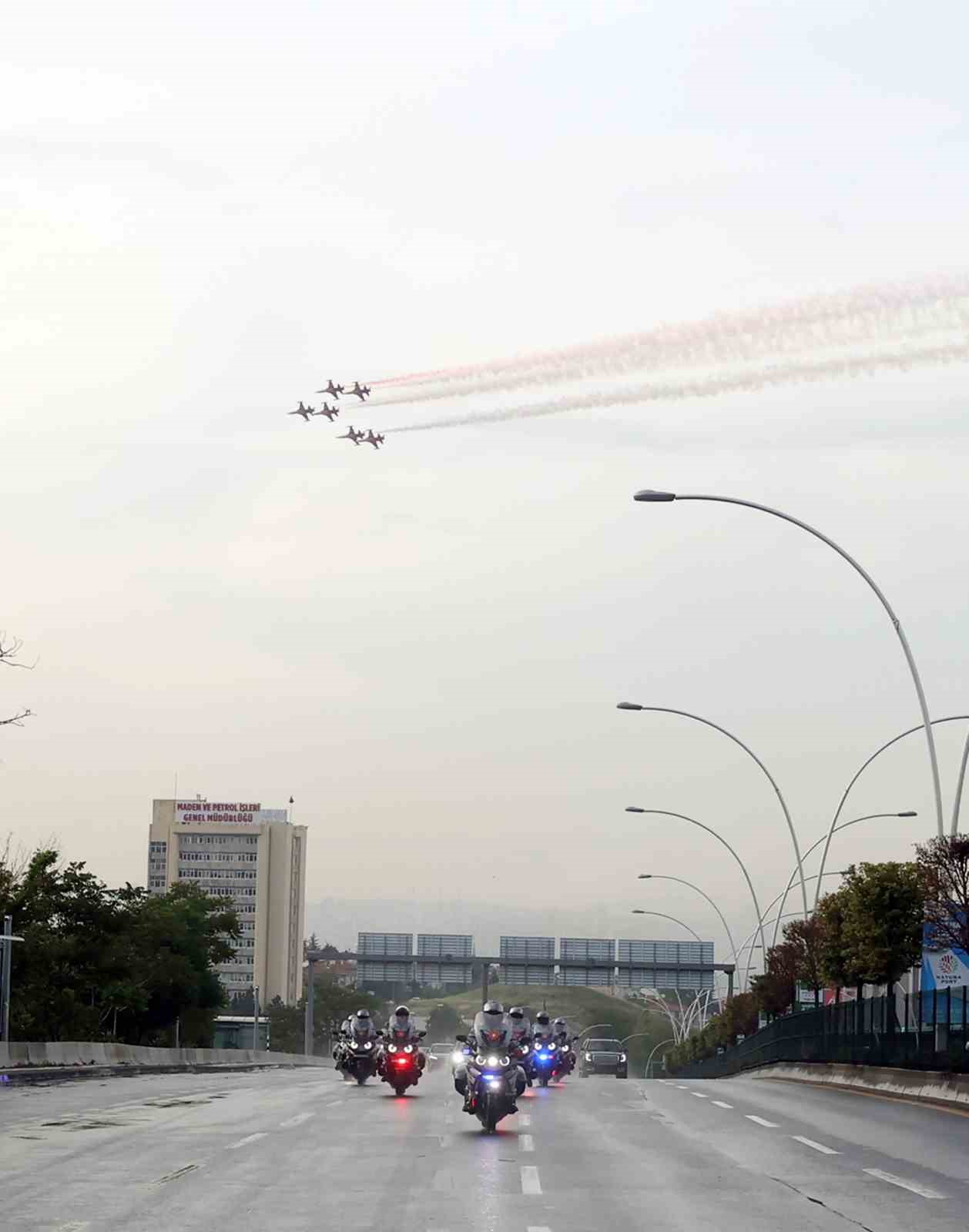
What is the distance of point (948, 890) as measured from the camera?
32344 millimetres

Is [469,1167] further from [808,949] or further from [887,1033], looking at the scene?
[808,949]

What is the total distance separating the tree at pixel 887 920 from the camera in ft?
137

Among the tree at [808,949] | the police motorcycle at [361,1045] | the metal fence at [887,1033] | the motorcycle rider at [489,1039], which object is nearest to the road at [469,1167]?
the motorcycle rider at [489,1039]

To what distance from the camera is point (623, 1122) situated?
25125 mm

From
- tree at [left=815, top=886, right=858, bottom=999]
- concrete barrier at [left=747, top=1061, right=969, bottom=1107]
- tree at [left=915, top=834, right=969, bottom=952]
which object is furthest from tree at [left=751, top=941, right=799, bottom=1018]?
tree at [left=915, top=834, right=969, bottom=952]

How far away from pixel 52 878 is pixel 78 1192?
282 feet

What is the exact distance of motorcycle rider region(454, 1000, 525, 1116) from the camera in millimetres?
23250

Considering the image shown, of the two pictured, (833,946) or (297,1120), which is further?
(833,946)

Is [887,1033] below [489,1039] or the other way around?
below

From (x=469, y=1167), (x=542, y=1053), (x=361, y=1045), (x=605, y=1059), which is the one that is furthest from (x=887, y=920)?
(x=605, y=1059)

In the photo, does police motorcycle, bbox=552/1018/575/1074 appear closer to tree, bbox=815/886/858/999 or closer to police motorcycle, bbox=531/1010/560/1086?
police motorcycle, bbox=531/1010/560/1086

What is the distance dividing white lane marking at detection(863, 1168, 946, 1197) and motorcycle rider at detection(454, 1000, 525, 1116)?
6723mm

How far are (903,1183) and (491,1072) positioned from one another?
7.81 metres

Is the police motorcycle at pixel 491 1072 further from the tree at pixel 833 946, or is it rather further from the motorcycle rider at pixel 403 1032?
the tree at pixel 833 946
